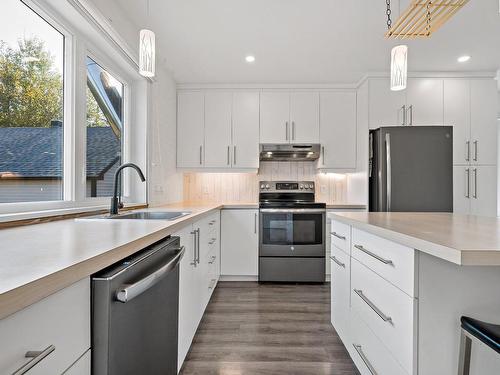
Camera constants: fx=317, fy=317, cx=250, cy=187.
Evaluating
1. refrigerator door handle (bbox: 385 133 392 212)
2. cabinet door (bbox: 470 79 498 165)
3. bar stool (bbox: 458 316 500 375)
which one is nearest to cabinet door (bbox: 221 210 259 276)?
refrigerator door handle (bbox: 385 133 392 212)

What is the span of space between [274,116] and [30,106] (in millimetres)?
2761

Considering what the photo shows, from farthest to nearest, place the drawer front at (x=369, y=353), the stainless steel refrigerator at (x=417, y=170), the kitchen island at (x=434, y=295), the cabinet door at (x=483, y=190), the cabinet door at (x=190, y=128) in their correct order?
the cabinet door at (x=190, y=128) < the cabinet door at (x=483, y=190) < the stainless steel refrigerator at (x=417, y=170) < the drawer front at (x=369, y=353) < the kitchen island at (x=434, y=295)

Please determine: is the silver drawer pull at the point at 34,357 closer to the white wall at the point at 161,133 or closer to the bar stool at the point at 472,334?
the bar stool at the point at 472,334

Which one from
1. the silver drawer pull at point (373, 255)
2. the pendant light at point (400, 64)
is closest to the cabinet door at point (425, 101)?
the pendant light at point (400, 64)

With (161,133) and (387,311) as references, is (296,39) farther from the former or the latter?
(387,311)

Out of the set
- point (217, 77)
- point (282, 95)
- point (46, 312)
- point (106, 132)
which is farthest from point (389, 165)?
point (46, 312)

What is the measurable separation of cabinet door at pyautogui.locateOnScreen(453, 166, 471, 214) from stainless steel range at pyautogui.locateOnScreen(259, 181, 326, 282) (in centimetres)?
144

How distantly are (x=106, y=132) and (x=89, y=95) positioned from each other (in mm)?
359

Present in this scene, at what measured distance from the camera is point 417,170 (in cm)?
323

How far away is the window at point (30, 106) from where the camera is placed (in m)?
1.46

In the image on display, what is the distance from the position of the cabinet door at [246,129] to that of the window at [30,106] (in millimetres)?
2245

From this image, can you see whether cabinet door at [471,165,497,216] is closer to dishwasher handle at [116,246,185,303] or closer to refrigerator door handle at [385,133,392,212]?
refrigerator door handle at [385,133,392,212]

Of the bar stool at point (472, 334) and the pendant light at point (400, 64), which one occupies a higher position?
the pendant light at point (400, 64)

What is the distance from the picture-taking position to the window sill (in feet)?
4.35
